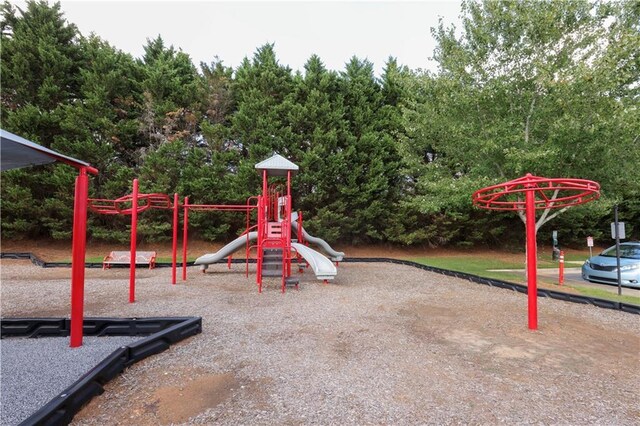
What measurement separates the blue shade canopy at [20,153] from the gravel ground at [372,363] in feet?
7.82

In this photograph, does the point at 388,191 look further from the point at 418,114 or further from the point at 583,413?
the point at 583,413

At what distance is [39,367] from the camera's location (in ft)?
10.9

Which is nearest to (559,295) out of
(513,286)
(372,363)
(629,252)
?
(513,286)

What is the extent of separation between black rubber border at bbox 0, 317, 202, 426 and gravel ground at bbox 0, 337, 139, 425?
19cm

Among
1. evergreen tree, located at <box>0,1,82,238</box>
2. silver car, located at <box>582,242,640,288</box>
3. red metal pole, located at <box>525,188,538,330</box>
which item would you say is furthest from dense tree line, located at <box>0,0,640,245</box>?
red metal pole, located at <box>525,188,538,330</box>

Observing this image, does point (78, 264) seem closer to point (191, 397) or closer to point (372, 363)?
point (191, 397)

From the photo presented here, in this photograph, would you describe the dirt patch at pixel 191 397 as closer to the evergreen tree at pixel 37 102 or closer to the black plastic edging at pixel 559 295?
the black plastic edging at pixel 559 295

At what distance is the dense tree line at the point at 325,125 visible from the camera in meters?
8.94

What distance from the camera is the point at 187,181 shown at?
55.2 feet

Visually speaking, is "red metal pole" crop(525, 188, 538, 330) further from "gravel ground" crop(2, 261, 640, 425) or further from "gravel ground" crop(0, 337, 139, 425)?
"gravel ground" crop(0, 337, 139, 425)

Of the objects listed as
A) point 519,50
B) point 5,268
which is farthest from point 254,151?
point 519,50

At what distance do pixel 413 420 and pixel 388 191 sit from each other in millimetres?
17183

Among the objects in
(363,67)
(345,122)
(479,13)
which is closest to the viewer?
(479,13)

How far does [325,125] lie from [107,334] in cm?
1595
